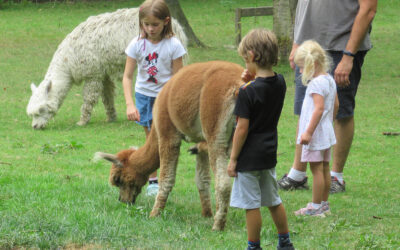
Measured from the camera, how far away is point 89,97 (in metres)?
10.6

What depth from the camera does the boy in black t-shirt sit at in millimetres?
3832

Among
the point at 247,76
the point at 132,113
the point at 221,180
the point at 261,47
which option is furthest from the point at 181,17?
the point at 261,47

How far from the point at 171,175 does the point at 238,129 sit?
4.55 feet

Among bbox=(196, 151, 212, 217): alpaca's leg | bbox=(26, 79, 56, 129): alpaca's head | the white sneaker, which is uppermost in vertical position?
bbox=(196, 151, 212, 217): alpaca's leg

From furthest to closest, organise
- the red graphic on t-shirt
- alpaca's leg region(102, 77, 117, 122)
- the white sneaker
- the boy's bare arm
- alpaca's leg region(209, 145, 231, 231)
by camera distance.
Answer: alpaca's leg region(102, 77, 117, 122) → the white sneaker → the red graphic on t-shirt → alpaca's leg region(209, 145, 231, 231) → the boy's bare arm

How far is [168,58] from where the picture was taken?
552 centimetres

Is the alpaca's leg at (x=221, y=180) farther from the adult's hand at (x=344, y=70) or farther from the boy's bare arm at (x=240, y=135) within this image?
the adult's hand at (x=344, y=70)

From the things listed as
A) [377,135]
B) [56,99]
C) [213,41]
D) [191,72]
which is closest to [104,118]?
[56,99]

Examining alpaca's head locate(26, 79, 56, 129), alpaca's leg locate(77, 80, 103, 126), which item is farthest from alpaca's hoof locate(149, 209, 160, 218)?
alpaca's leg locate(77, 80, 103, 126)

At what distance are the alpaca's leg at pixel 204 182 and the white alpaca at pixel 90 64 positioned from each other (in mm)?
5187

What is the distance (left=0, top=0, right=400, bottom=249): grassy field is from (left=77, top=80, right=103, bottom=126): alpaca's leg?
199mm

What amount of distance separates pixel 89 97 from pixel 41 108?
33.6 inches

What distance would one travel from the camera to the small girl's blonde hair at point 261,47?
3.87 m

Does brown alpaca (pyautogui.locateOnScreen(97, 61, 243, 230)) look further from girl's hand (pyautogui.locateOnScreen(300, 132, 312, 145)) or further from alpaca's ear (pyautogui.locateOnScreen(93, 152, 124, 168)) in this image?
girl's hand (pyautogui.locateOnScreen(300, 132, 312, 145))
